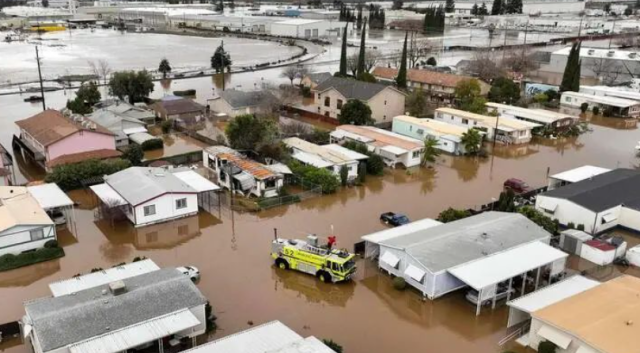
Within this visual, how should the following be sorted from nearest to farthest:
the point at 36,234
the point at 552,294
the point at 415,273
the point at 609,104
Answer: the point at 552,294 < the point at 415,273 < the point at 36,234 < the point at 609,104

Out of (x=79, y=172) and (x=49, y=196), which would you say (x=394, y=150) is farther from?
(x=49, y=196)

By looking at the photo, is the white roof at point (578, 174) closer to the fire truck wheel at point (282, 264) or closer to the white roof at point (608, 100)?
the fire truck wheel at point (282, 264)

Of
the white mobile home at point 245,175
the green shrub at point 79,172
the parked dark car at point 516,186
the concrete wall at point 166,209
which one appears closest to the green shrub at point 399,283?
the white mobile home at point 245,175

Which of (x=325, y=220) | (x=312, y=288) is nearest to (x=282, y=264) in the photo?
(x=312, y=288)

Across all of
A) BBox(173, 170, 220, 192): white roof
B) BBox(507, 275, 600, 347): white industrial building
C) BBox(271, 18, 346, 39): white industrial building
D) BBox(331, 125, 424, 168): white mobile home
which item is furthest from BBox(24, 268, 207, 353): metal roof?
BBox(271, 18, 346, 39): white industrial building

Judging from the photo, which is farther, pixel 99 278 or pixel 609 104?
pixel 609 104

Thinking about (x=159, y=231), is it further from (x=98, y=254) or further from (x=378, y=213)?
(x=378, y=213)

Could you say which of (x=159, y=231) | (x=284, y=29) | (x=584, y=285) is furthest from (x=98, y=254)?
(x=284, y=29)
